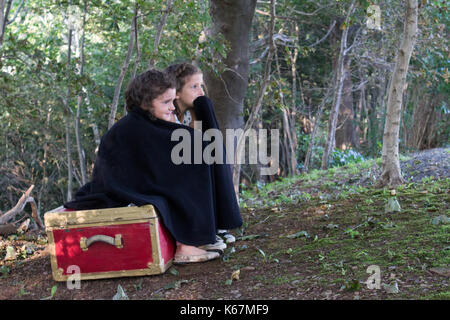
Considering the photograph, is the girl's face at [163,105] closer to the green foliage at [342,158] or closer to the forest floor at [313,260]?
the forest floor at [313,260]

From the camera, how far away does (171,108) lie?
3414mm

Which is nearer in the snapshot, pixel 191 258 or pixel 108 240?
pixel 108 240

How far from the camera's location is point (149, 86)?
333 centimetres

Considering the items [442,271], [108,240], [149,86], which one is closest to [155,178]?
[108,240]

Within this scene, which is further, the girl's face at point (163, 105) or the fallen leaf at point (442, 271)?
the girl's face at point (163, 105)

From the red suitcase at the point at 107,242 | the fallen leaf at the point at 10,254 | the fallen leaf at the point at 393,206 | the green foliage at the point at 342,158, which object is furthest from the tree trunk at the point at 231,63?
the green foliage at the point at 342,158

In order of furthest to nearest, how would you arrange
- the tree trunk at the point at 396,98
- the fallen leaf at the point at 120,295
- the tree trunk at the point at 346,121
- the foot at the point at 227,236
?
the tree trunk at the point at 346,121 → the tree trunk at the point at 396,98 → the foot at the point at 227,236 → the fallen leaf at the point at 120,295

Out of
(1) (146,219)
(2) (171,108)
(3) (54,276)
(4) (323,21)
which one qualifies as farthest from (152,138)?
(4) (323,21)

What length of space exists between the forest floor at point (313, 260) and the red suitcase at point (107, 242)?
0.28 ft

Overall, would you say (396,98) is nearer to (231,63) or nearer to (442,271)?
(231,63)

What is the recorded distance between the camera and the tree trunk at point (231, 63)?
5.86 m

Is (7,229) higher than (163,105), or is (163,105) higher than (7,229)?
(163,105)

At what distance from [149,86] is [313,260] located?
62.2 inches
